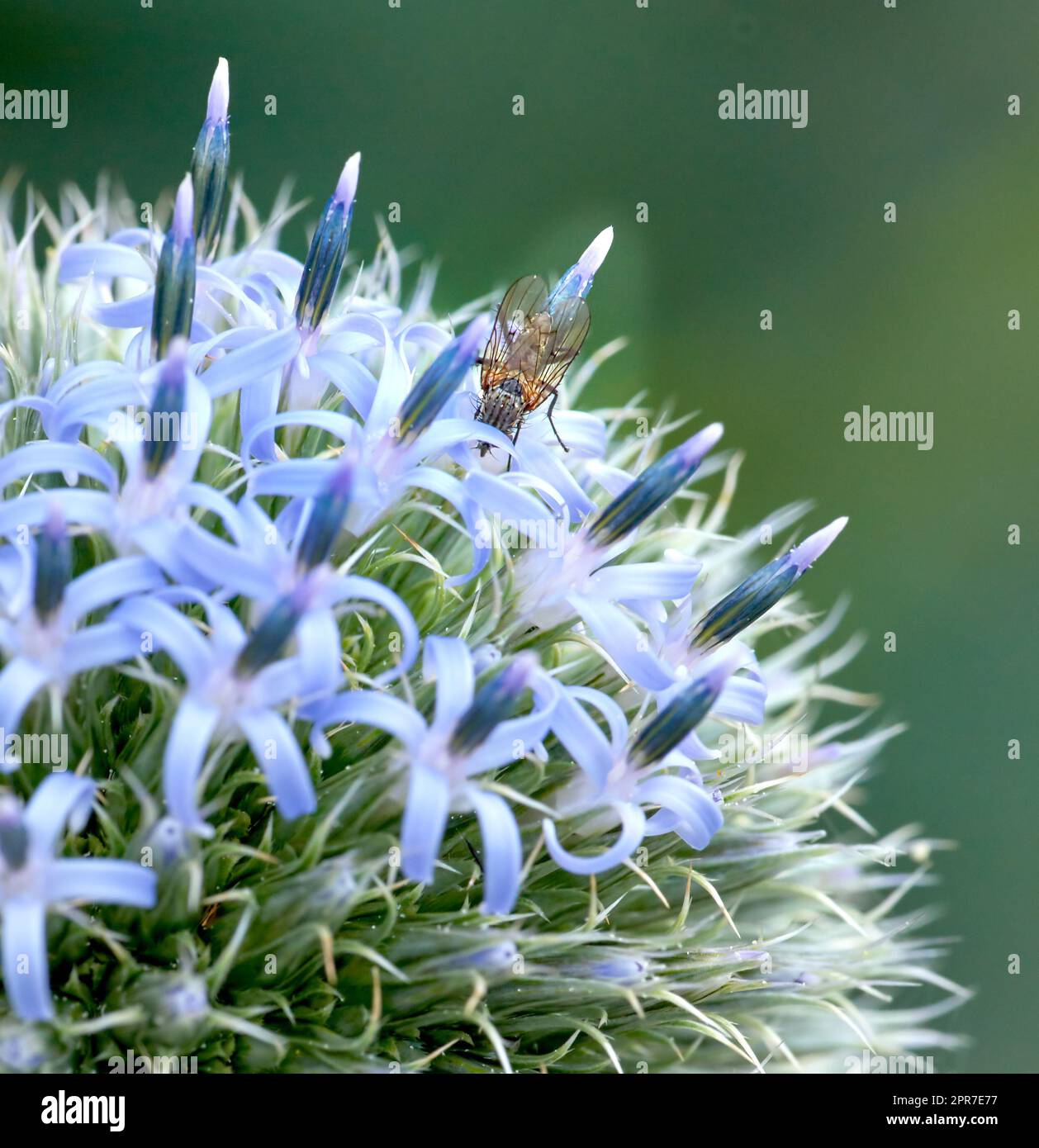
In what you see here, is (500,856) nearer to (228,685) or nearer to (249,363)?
(228,685)

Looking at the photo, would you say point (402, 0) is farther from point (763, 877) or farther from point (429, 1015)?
point (429, 1015)

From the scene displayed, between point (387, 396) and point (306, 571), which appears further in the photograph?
point (387, 396)

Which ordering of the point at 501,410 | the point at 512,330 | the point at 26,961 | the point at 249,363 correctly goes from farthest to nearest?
the point at 512,330, the point at 501,410, the point at 249,363, the point at 26,961

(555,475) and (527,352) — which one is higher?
(527,352)

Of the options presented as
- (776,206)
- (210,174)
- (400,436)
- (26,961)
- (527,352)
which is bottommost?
(26,961)

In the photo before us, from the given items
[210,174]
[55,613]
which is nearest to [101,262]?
[210,174]

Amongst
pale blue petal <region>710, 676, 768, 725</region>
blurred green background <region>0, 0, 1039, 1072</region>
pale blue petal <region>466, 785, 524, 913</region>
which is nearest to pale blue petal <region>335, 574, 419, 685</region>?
pale blue petal <region>466, 785, 524, 913</region>

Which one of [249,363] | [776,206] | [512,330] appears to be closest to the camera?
[249,363]

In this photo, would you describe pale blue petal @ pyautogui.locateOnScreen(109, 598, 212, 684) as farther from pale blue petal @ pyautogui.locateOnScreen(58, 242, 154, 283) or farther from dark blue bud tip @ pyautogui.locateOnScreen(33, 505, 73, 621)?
pale blue petal @ pyautogui.locateOnScreen(58, 242, 154, 283)
